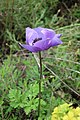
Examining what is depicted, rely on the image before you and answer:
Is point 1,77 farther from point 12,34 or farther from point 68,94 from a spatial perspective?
point 12,34

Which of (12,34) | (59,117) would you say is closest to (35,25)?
(12,34)

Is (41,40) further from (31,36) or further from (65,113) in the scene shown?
(65,113)

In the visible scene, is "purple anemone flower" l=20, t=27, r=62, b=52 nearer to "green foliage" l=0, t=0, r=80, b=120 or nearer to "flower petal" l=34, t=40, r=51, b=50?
"flower petal" l=34, t=40, r=51, b=50

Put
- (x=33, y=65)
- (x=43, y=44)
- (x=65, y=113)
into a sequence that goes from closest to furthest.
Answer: (x=43, y=44), (x=65, y=113), (x=33, y=65)

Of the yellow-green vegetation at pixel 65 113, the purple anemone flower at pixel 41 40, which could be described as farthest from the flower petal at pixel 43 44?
the yellow-green vegetation at pixel 65 113

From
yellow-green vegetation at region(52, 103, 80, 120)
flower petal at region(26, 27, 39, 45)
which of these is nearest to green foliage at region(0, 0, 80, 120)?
yellow-green vegetation at region(52, 103, 80, 120)

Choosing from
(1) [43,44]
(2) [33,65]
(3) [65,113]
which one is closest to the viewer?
(1) [43,44]

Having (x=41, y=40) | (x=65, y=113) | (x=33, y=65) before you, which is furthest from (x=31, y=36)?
(x=33, y=65)
